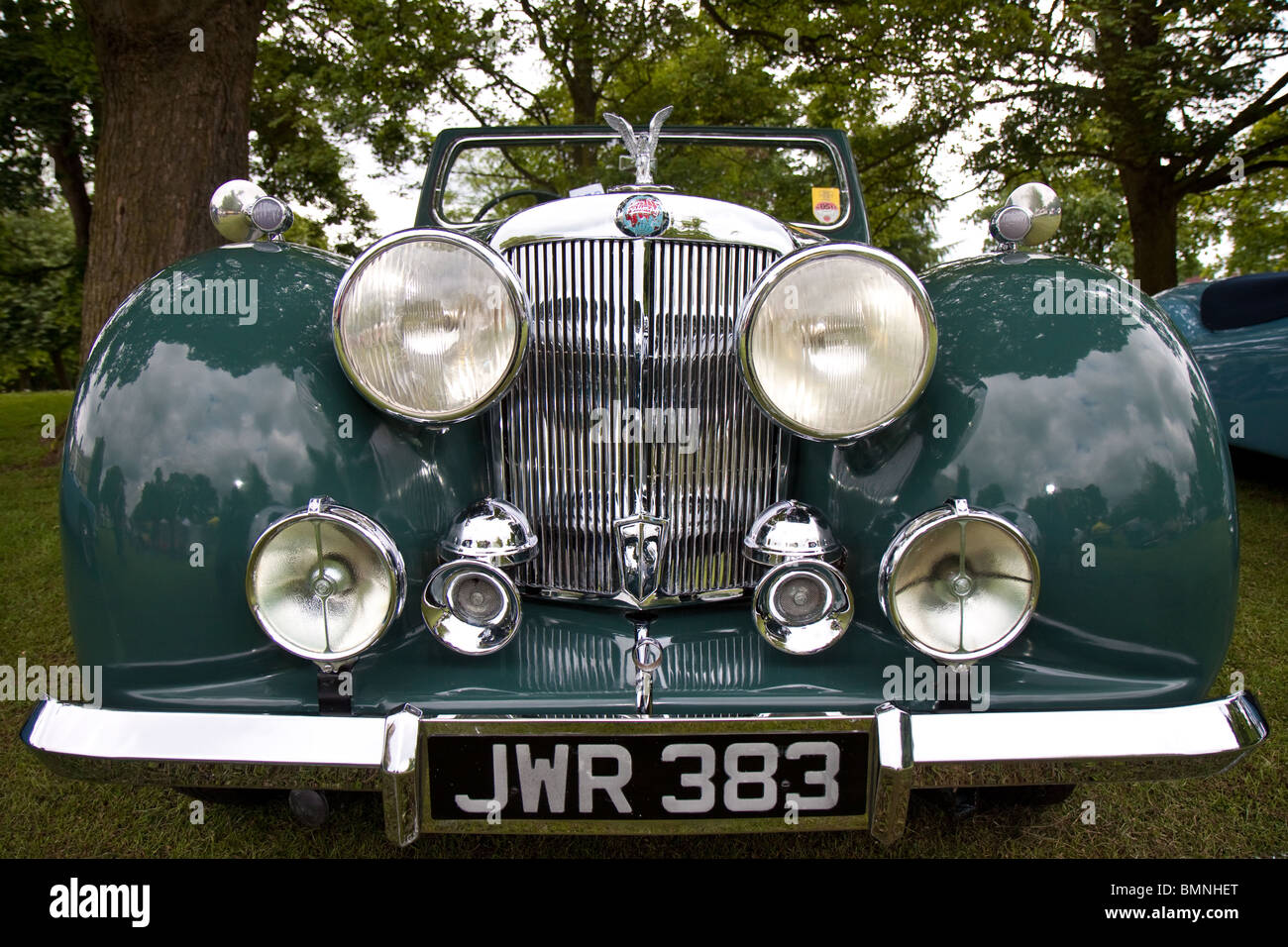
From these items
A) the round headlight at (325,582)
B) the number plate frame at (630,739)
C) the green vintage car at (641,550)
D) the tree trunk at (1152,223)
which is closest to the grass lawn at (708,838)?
the green vintage car at (641,550)

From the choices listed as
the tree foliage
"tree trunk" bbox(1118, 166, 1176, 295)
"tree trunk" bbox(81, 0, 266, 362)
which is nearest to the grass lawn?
"tree trunk" bbox(81, 0, 266, 362)

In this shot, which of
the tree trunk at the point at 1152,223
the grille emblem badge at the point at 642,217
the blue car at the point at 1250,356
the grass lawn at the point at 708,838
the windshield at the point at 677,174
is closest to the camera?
the grille emblem badge at the point at 642,217

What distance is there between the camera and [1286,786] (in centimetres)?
211

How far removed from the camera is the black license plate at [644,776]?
130 cm

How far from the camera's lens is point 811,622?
1.51 meters

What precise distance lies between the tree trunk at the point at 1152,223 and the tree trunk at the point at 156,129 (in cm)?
816

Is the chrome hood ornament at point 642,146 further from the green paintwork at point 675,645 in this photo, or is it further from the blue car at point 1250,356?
the blue car at point 1250,356

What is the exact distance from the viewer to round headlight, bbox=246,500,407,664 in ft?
4.51

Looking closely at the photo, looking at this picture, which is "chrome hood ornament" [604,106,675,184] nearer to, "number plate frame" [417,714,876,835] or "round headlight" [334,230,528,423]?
"round headlight" [334,230,528,423]

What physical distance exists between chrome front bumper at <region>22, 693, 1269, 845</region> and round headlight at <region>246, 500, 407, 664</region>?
0.44 feet

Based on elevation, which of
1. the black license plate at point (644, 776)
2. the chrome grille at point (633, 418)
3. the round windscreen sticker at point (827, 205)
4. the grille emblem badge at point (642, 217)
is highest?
the round windscreen sticker at point (827, 205)
